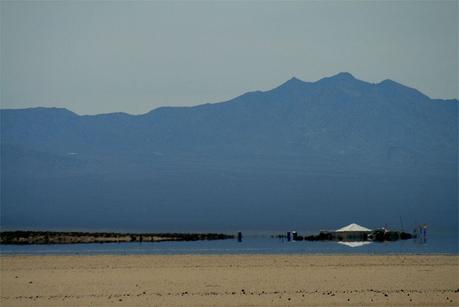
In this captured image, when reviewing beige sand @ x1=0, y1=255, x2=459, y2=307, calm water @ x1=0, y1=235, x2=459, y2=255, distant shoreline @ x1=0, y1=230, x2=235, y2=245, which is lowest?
beige sand @ x1=0, y1=255, x2=459, y2=307

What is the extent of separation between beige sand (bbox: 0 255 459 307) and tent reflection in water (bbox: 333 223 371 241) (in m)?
41.4

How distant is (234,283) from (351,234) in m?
56.1

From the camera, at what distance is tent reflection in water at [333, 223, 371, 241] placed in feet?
257

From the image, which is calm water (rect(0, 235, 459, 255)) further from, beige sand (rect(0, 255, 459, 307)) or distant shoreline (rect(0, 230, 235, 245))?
beige sand (rect(0, 255, 459, 307))

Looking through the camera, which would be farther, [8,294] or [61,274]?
[61,274]

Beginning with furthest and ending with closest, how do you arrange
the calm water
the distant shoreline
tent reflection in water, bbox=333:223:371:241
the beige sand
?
1. tent reflection in water, bbox=333:223:371:241
2. the distant shoreline
3. the calm water
4. the beige sand

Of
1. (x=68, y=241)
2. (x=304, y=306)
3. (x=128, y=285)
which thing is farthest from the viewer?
(x=68, y=241)

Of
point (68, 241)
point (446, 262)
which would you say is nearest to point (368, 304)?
point (446, 262)

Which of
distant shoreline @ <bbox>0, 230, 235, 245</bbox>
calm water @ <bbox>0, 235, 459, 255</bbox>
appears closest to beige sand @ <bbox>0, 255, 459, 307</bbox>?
calm water @ <bbox>0, 235, 459, 255</bbox>

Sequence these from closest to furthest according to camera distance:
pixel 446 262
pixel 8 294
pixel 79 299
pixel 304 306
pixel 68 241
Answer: pixel 304 306
pixel 79 299
pixel 8 294
pixel 446 262
pixel 68 241

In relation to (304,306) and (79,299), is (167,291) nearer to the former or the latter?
(79,299)

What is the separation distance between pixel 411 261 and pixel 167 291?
608 inches

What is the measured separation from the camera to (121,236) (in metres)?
87.1

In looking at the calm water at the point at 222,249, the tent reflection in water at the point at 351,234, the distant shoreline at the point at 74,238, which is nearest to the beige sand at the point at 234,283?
the calm water at the point at 222,249
